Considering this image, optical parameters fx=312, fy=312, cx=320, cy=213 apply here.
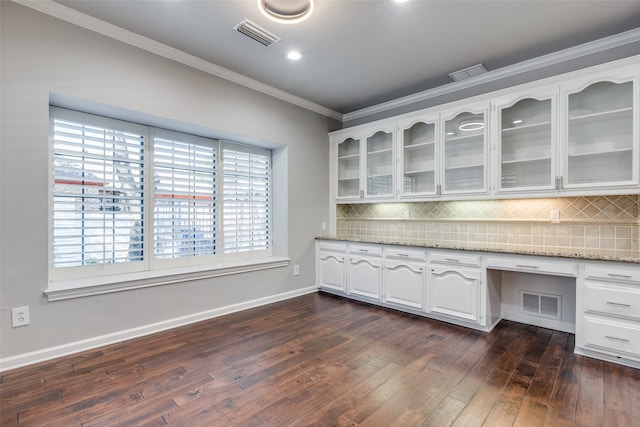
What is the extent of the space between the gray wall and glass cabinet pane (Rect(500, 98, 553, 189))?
2.79 m

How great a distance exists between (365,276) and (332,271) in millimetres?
581

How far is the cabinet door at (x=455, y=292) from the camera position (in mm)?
3127

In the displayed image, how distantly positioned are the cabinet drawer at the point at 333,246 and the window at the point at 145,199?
867 mm

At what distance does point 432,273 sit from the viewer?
3.42 m

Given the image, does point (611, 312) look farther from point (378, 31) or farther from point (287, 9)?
point (287, 9)

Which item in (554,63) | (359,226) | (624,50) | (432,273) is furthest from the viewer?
(359,226)

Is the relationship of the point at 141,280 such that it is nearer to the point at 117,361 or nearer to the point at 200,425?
the point at 117,361

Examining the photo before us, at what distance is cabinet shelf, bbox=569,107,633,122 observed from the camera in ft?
8.59

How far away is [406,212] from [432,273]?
112 cm

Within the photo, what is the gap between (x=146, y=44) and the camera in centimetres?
290

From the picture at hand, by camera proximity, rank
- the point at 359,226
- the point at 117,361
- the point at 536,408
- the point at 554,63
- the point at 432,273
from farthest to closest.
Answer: the point at 359,226
the point at 432,273
the point at 554,63
the point at 117,361
the point at 536,408

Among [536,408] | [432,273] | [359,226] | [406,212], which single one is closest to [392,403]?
[536,408]

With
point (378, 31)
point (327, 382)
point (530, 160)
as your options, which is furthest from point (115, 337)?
point (530, 160)

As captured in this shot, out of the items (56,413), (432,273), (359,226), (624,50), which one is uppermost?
(624,50)
